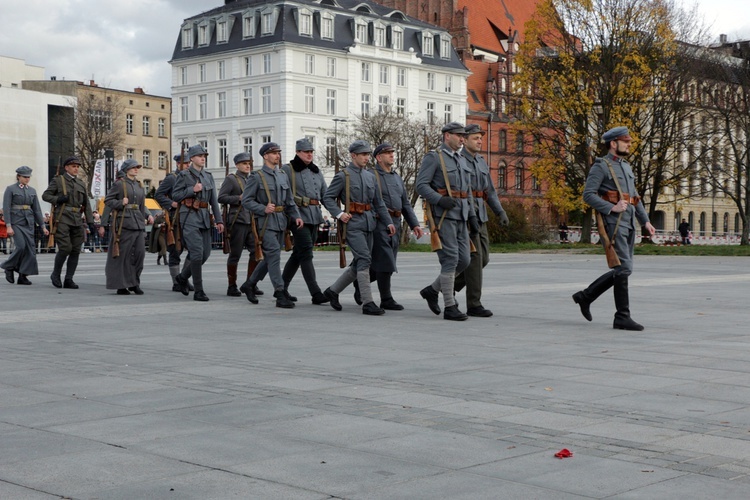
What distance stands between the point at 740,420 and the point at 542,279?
14.4 meters

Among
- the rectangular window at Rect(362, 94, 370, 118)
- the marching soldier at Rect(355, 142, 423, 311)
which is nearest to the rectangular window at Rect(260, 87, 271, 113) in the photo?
the rectangular window at Rect(362, 94, 370, 118)

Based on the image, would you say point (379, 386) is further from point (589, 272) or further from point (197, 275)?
point (589, 272)

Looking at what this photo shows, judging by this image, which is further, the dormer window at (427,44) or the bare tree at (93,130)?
the dormer window at (427,44)

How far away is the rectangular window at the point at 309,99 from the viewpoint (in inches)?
3479

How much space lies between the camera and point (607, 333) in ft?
37.0

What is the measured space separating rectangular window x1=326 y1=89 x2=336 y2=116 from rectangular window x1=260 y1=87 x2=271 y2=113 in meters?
4.50

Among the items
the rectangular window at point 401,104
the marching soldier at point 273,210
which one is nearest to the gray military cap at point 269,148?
the marching soldier at point 273,210

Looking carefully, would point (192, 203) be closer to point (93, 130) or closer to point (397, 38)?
point (93, 130)

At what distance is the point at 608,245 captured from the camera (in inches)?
460

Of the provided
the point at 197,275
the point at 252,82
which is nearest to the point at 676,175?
the point at 197,275

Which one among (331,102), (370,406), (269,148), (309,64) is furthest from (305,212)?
(331,102)

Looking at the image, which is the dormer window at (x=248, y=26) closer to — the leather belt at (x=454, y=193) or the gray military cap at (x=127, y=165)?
the gray military cap at (x=127, y=165)

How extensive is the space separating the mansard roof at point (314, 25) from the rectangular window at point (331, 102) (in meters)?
3.32

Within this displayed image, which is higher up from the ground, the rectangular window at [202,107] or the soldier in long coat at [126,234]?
the rectangular window at [202,107]
